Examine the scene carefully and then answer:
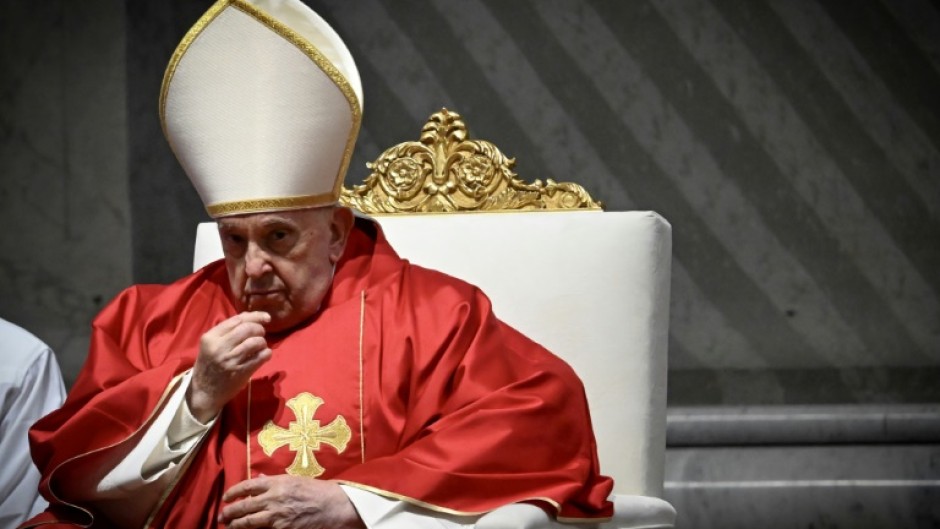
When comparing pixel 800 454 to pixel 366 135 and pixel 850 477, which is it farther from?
pixel 366 135

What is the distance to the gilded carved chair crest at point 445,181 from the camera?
3.21m

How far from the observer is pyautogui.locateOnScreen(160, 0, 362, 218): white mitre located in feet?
8.88

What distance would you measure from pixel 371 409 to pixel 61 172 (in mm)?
2318

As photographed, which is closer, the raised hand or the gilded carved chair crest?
the raised hand

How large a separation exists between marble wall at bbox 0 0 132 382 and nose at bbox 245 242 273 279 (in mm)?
2074

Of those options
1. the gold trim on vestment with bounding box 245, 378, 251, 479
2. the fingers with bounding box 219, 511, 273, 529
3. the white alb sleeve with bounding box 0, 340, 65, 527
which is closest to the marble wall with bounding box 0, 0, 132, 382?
the white alb sleeve with bounding box 0, 340, 65, 527

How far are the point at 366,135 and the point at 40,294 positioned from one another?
112 cm

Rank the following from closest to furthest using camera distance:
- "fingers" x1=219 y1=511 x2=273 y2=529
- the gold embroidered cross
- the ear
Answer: "fingers" x1=219 y1=511 x2=273 y2=529 < the gold embroidered cross < the ear

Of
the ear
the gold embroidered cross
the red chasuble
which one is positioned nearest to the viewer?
the red chasuble

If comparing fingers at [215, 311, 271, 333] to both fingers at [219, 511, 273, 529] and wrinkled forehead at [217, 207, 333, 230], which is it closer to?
wrinkled forehead at [217, 207, 333, 230]

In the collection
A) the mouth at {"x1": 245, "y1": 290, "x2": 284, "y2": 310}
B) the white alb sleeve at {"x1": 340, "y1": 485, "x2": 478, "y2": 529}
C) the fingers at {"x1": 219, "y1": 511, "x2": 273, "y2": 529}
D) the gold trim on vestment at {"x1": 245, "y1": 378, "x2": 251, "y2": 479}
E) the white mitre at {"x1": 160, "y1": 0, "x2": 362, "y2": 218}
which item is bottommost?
the white alb sleeve at {"x1": 340, "y1": 485, "x2": 478, "y2": 529}

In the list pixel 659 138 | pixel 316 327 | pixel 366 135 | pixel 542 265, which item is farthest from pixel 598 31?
pixel 316 327

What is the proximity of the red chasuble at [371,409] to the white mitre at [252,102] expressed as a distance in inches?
10.6

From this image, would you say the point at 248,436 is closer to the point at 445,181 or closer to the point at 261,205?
the point at 261,205
